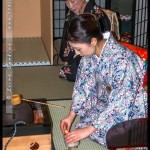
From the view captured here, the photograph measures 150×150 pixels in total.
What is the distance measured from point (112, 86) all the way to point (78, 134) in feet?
1.42

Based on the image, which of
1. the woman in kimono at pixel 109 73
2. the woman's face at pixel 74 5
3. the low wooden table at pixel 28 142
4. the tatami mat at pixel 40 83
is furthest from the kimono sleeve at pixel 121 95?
the woman's face at pixel 74 5

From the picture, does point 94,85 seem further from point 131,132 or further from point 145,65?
point 131,132

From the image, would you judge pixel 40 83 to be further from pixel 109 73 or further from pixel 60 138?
pixel 109 73

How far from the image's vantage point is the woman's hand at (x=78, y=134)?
2.20 meters

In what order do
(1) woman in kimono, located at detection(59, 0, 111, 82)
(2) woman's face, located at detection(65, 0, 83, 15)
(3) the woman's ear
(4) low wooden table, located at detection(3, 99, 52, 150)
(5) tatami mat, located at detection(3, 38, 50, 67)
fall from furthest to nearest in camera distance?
(5) tatami mat, located at detection(3, 38, 50, 67)
(1) woman in kimono, located at detection(59, 0, 111, 82)
(2) woman's face, located at detection(65, 0, 83, 15)
(3) the woman's ear
(4) low wooden table, located at detection(3, 99, 52, 150)

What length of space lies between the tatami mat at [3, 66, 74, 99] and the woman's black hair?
1.30 metres

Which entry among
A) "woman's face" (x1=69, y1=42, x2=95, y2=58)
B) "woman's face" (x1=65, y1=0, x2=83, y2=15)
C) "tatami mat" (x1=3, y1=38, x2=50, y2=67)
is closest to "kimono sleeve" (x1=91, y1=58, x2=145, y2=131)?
"woman's face" (x1=69, y1=42, x2=95, y2=58)

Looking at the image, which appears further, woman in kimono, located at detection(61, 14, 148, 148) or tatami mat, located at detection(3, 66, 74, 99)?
tatami mat, located at detection(3, 66, 74, 99)

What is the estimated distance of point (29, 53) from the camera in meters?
4.76

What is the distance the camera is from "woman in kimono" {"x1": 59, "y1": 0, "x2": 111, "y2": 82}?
134 inches

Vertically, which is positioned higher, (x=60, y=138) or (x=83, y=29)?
(x=83, y=29)

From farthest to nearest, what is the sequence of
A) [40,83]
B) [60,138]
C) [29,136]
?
[40,83] → [60,138] → [29,136]

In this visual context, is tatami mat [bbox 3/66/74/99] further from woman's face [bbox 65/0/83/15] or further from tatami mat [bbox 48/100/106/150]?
A: woman's face [bbox 65/0/83/15]

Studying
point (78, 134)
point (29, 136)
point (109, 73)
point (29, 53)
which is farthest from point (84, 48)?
point (29, 53)
